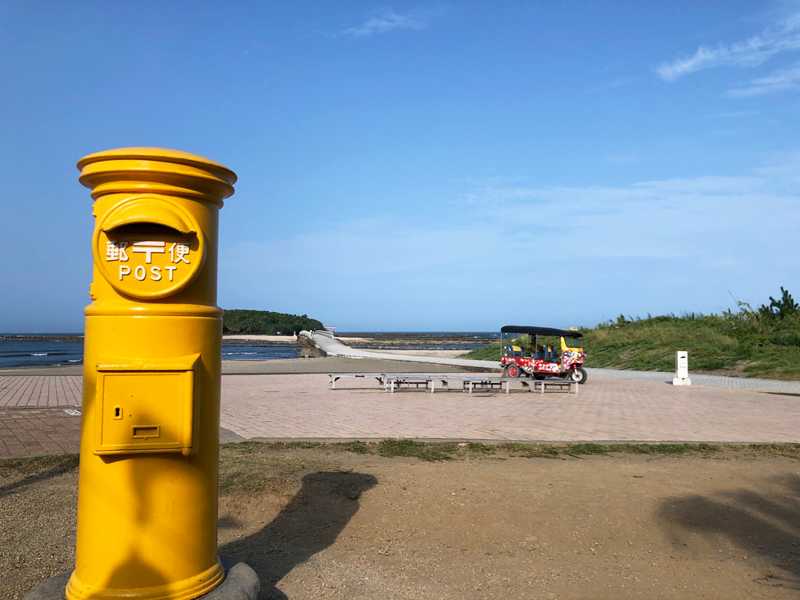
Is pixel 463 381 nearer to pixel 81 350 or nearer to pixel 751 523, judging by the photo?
pixel 751 523

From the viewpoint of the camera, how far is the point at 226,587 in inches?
116

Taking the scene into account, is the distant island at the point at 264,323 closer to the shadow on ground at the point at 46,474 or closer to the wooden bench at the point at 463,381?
the wooden bench at the point at 463,381

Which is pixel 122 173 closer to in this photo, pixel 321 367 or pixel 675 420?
pixel 675 420

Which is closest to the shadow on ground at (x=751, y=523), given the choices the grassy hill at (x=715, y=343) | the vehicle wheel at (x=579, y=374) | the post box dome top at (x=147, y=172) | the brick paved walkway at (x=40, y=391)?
the post box dome top at (x=147, y=172)

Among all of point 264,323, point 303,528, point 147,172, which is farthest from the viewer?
point 264,323

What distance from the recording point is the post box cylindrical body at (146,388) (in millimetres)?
2719

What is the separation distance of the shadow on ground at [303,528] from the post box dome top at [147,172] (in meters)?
2.20

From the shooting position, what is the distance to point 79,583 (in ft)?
9.11

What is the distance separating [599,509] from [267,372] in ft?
55.6

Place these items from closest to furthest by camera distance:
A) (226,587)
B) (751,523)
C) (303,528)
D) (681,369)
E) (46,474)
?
(226,587) < (303,528) < (751,523) < (46,474) < (681,369)

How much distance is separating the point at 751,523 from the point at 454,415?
6.17 meters

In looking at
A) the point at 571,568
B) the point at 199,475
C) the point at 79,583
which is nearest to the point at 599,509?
the point at 571,568

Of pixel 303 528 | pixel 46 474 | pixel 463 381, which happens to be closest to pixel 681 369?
pixel 463 381

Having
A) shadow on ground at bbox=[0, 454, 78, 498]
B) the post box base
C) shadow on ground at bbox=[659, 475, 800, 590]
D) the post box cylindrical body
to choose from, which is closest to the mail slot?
the post box cylindrical body
